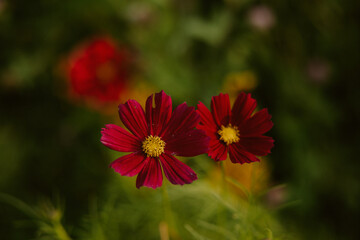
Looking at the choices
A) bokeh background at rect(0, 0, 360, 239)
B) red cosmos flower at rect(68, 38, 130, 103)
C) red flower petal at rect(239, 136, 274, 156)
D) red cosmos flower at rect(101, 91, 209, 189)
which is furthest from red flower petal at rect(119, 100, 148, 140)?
red cosmos flower at rect(68, 38, 130, 103)

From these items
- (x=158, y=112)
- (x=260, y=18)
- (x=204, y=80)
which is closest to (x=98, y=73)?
(x=204, y=80)

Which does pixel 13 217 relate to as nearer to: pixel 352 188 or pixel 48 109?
pixel 48 109

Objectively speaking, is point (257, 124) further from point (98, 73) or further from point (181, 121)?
point (98, 73)

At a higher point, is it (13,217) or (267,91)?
(267,91)

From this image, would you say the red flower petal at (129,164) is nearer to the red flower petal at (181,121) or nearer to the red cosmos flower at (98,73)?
the red flower petal at (181,121)

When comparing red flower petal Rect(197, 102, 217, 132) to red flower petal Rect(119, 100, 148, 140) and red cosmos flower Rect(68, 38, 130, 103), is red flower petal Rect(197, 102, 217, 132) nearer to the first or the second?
red flower petal Rect(119, 100, 148, 140)

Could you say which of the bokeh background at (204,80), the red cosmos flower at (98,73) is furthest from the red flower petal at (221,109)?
the red cosmos flower at (98,73)

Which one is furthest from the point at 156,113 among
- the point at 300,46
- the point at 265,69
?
the point at 300,46
